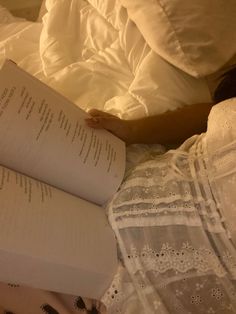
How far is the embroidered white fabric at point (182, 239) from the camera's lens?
65cm

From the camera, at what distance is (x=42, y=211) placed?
2.04ft

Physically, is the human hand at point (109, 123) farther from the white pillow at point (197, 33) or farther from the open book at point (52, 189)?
the white pillow at point (197, 33)

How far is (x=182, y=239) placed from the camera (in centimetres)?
67

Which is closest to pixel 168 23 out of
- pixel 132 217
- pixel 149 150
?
pixel 149 150

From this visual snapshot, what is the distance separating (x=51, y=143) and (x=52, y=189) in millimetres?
80

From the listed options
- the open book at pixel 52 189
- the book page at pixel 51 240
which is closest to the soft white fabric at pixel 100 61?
the open book at pixel 52 189

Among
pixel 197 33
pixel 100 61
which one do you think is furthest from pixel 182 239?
pixel 100 61

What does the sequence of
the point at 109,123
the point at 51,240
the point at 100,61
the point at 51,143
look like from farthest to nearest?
the point at 100,61 < the point at 109,123 < the point at 51,143 < the point at 51,240

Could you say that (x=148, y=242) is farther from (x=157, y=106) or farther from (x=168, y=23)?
(x=168, y=23)

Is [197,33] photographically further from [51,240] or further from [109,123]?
[51,240]

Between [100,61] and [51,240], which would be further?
[100,61]

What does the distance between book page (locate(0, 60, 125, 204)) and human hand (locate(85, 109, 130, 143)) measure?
0.05 ft

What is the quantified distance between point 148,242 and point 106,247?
0.07 metres

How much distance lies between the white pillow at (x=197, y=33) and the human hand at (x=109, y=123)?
0.64ft
